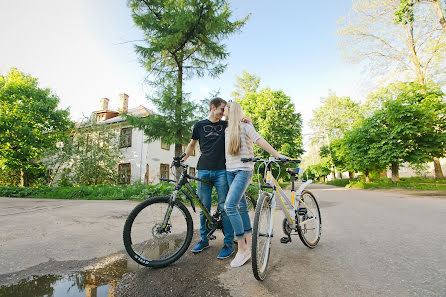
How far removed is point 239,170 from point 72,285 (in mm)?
1942

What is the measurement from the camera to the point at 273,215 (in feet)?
7.98

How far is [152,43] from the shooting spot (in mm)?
10852

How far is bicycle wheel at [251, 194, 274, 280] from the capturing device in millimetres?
1961

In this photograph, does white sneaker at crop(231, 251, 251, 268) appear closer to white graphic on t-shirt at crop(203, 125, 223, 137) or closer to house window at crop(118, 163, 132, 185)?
white graphic on t-shirt at crop(203, 125, 223, 137)

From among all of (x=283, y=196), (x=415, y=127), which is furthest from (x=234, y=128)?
(x=415, y=127)

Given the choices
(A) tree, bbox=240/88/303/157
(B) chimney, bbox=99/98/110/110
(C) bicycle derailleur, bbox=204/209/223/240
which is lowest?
(C) bicycle derailleur, bbox=204/209/223/240

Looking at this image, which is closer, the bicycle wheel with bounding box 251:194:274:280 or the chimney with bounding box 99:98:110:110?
the bicycle wheel with bounding box 251:194:274:280

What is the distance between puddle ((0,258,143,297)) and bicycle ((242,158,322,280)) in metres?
1.33

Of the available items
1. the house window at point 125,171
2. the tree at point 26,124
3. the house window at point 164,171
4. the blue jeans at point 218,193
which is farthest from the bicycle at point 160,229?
the tree at point 26,124

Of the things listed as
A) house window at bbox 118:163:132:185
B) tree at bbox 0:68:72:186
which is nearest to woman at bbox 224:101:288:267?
house window at bbox 118:163:132:185

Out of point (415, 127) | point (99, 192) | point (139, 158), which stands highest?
point (415, 127)

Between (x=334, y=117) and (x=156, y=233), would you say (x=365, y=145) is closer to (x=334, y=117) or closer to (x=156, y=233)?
(x=334, y=117)

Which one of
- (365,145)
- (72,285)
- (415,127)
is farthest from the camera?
(365,145)

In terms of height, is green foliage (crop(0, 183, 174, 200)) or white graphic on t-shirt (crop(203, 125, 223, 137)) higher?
white graphic on t-shirt (crop(203, 125, 223, 137))
